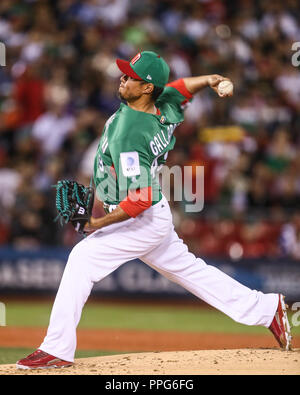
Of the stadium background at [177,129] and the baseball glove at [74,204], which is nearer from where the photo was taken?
the baseball glove at [74,204]

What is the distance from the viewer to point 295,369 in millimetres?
4672

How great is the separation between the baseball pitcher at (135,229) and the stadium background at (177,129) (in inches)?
139

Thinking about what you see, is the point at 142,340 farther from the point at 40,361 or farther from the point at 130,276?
the point at 40,361

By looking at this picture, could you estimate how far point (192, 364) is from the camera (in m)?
4.88

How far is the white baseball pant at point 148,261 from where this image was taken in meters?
4.69

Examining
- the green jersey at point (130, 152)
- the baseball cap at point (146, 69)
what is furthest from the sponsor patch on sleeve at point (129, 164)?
the baseball cap at point (146, 69)

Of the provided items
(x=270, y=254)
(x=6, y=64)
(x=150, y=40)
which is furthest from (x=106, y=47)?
(x=270, y=254)

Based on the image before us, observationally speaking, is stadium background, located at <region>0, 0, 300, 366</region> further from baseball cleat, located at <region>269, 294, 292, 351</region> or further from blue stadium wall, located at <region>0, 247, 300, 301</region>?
baseball cleat, located at <region>269, 294, 292, 351</region>

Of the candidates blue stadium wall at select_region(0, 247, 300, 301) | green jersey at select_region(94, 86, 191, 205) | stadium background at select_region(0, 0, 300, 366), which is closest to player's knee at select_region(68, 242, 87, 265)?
green jersey at select_region(94, 86, 191, 205)


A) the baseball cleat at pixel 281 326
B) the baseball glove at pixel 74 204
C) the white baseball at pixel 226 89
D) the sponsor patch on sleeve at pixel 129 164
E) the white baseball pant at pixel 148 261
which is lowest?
the baseball cleat at pixel 281 326

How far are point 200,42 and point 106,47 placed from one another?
1.82 m

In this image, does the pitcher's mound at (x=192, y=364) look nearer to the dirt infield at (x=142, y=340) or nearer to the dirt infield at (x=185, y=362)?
the dirt infield at (x=185, y=362)

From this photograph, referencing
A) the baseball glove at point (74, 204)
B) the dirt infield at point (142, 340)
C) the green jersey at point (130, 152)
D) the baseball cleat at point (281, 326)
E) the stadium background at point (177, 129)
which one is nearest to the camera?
the green jersey at point (130, 152)

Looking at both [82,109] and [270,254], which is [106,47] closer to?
[82,109]
